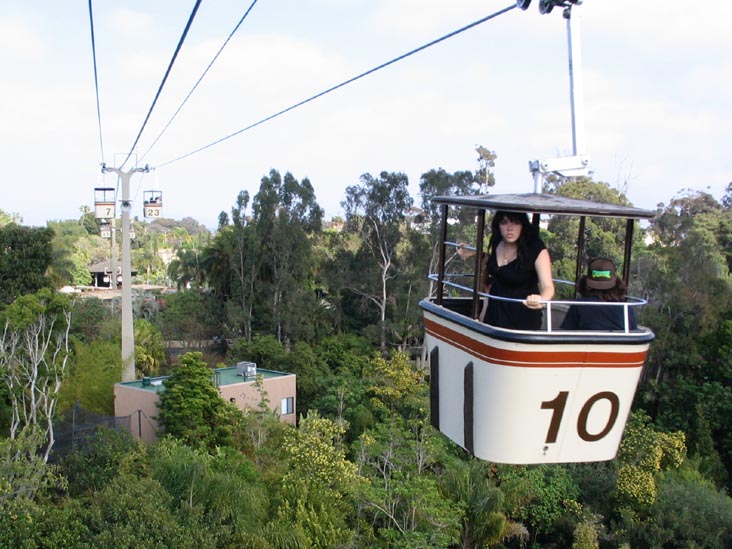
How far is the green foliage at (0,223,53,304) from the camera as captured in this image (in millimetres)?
29750

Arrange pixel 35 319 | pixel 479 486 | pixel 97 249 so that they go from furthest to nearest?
pixel 97 249, pixel 479 486, pixel 35 319

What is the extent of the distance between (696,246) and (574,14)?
89.5 feet

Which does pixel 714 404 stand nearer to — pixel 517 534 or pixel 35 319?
pixel 517 534

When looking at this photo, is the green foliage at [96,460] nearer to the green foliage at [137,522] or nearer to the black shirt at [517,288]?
the green foliage at [137,522]

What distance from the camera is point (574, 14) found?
3.99 meters

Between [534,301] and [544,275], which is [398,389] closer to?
[544,275]

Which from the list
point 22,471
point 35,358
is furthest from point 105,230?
point 22,471

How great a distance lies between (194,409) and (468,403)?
658 inches

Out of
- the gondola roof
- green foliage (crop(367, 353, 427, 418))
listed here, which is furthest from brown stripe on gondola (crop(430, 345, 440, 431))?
green foliage (crop(367, 353, 427, 418))

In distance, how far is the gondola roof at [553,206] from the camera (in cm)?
415

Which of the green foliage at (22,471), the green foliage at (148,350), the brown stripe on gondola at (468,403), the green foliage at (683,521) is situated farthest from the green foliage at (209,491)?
the green foliage at (148,350)

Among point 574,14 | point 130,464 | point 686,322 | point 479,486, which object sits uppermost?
point 574,14

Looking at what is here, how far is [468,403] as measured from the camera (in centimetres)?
480

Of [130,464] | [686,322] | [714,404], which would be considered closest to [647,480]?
[714,404]
